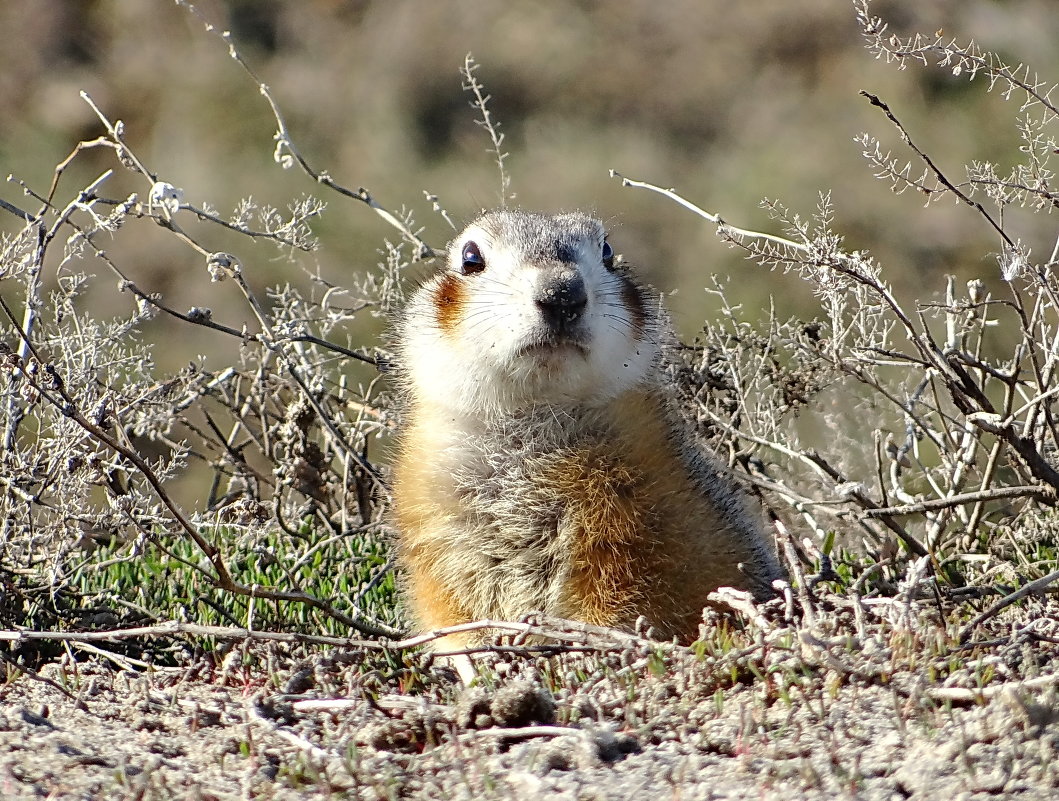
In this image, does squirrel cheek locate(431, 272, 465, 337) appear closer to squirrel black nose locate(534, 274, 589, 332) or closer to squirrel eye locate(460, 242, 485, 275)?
squirrel eye locate(460, 242, 485, 275)

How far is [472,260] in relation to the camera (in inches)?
198

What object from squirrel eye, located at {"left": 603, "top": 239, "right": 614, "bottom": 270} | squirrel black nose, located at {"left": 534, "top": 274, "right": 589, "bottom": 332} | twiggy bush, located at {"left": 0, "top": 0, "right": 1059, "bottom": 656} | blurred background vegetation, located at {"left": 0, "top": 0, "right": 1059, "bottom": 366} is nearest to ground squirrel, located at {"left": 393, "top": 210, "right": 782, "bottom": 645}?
squirrel black nose, located at {"left": 534, "top": 274, "right": 589, "bottom": 332}

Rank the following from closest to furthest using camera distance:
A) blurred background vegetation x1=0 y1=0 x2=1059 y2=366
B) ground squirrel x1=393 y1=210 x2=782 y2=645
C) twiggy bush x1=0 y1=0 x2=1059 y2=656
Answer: ground squirrel x1=393 y1=210 x2=782 y2=645 → twiggy bush x1=0 y1=0 x2=1059 y2=656 → blurred background vegetation x1=0 y1=0 x2=1059 y2=366

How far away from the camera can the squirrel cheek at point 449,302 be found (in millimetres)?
4859

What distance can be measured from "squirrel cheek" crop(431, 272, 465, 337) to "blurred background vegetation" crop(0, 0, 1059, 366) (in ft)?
27.7

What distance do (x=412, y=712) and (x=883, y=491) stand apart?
307cm

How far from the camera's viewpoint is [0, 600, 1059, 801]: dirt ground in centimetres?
288

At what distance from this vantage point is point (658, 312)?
5.41 m

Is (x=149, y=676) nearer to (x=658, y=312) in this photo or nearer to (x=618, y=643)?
(x=618, y=643)

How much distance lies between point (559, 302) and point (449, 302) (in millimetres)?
658

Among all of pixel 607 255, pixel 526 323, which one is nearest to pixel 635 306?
pixel 607 255

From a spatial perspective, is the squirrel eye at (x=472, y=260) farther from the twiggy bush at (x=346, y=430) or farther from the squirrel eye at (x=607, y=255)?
the twiggy bush at (x=346, y=430)

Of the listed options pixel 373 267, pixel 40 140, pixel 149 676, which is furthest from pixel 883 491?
Answer: pixel 40 140

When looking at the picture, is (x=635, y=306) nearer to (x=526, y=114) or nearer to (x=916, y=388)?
(x=916, y=388)
